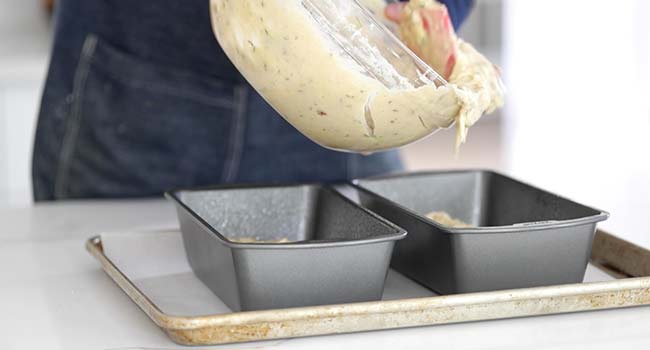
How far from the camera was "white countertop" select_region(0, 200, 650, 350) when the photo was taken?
76 centimetres

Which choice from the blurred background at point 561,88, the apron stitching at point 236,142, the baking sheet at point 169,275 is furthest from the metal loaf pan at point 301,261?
the blurred background at point 561,88

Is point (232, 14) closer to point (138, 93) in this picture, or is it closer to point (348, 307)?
point (348, 307)

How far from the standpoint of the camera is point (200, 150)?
1.37 m

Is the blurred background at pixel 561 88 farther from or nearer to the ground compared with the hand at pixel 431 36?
nearer to the ground

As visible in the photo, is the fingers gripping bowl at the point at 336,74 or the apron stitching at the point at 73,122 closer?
the fingers gripping bowl at the point at 336,74

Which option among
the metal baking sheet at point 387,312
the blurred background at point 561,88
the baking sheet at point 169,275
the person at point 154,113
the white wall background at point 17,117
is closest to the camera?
the metal baking sheet at point 387,312

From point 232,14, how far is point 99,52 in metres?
0.58

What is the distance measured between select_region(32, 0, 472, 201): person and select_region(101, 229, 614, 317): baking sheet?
1.16ft

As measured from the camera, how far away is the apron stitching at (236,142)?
1353mm

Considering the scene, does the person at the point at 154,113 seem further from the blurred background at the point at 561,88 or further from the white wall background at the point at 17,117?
the blurred background at the point at 561,88

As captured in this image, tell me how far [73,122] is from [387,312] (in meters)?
0.74

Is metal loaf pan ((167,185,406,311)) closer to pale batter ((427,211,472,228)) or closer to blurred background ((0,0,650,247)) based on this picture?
pale batter ((427,211,472,228))

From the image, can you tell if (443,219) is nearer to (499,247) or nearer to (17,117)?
(499,247)

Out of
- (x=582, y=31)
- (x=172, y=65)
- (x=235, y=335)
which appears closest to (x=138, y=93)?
(x=172, y=65)
